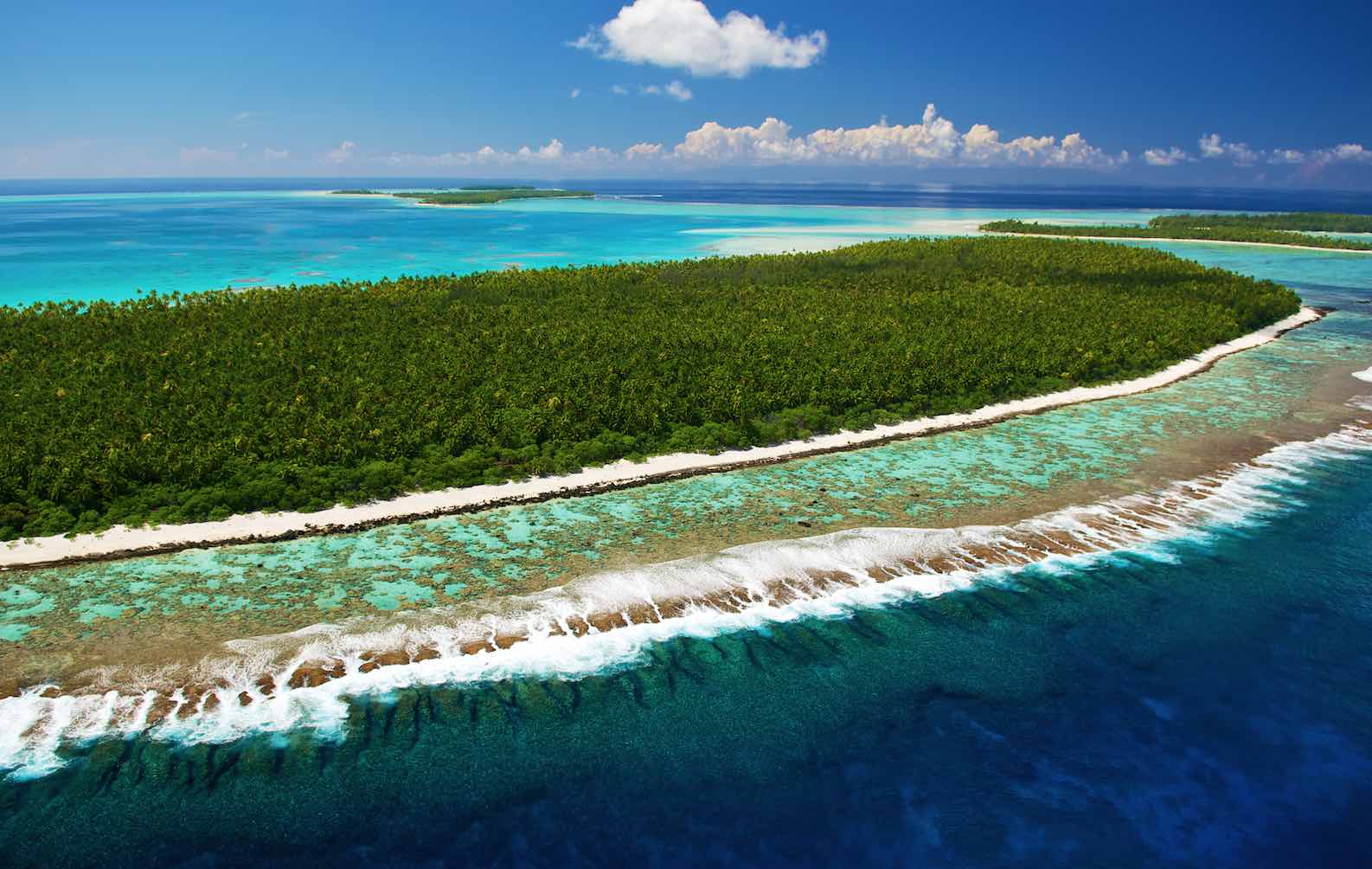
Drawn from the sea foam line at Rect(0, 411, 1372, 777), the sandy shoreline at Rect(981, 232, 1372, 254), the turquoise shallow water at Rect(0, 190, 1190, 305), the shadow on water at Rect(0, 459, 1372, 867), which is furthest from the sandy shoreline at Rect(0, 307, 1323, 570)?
the sandy shoreline at Rect(981, 232, 1372, 254)

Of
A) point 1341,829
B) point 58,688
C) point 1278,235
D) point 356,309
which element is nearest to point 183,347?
point 356,309

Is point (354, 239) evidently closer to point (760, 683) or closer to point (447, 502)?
point (447, 502)

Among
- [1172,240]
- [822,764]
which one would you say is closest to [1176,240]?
[1172,240]

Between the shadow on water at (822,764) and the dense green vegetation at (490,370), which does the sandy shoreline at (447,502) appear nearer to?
the dense green vegetation at (490,370)

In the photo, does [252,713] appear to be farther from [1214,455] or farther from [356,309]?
[356,309]

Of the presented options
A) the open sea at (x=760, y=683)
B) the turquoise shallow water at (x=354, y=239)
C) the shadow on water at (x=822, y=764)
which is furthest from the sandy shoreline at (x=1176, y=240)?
the shadow on water at (x=822, y=764)

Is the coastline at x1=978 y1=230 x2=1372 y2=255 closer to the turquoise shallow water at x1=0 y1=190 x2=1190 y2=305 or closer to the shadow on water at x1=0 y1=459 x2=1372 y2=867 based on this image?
the turquoise shallow water at x1=0 y1=190 x2=1190 y2=305
